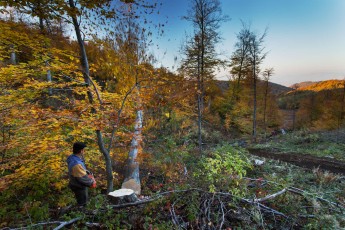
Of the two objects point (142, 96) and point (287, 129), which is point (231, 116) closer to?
point (287, 129)

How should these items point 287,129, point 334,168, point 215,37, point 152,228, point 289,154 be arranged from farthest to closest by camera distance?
point 287,129
point 289,154
point 215,37
point 334,168
point 152,228

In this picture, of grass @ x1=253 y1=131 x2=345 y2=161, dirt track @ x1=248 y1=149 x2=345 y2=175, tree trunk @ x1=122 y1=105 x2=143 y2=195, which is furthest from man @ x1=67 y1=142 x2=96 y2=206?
grass @ x1=253 y1=131 x2=345 y2=161

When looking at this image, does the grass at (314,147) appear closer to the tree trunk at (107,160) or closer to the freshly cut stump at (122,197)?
the freshly cut stump at (122,197)

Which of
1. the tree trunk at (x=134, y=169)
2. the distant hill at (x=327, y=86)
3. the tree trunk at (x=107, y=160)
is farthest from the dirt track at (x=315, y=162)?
the distant hill at (x=327, y=86)

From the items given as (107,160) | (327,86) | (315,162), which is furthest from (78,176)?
(327,86)

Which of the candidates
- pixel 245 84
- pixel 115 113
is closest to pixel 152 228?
pixel 115 113

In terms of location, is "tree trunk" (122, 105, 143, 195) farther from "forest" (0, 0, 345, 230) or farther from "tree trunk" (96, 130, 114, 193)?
"tree trunk" (96, 130, 114, 193)

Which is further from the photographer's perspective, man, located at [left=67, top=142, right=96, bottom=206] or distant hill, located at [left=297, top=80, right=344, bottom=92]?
distant hill, located at [left=297, top=80, right=344, bottom=92]

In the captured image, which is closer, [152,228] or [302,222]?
[152,228]

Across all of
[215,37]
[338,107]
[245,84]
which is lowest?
[338,107]

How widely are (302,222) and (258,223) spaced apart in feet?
3.77

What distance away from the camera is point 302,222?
14.0ft

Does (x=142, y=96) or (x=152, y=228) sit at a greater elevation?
(x=142, y=96)

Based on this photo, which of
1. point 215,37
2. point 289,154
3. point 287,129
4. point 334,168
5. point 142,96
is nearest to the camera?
point 142,96
